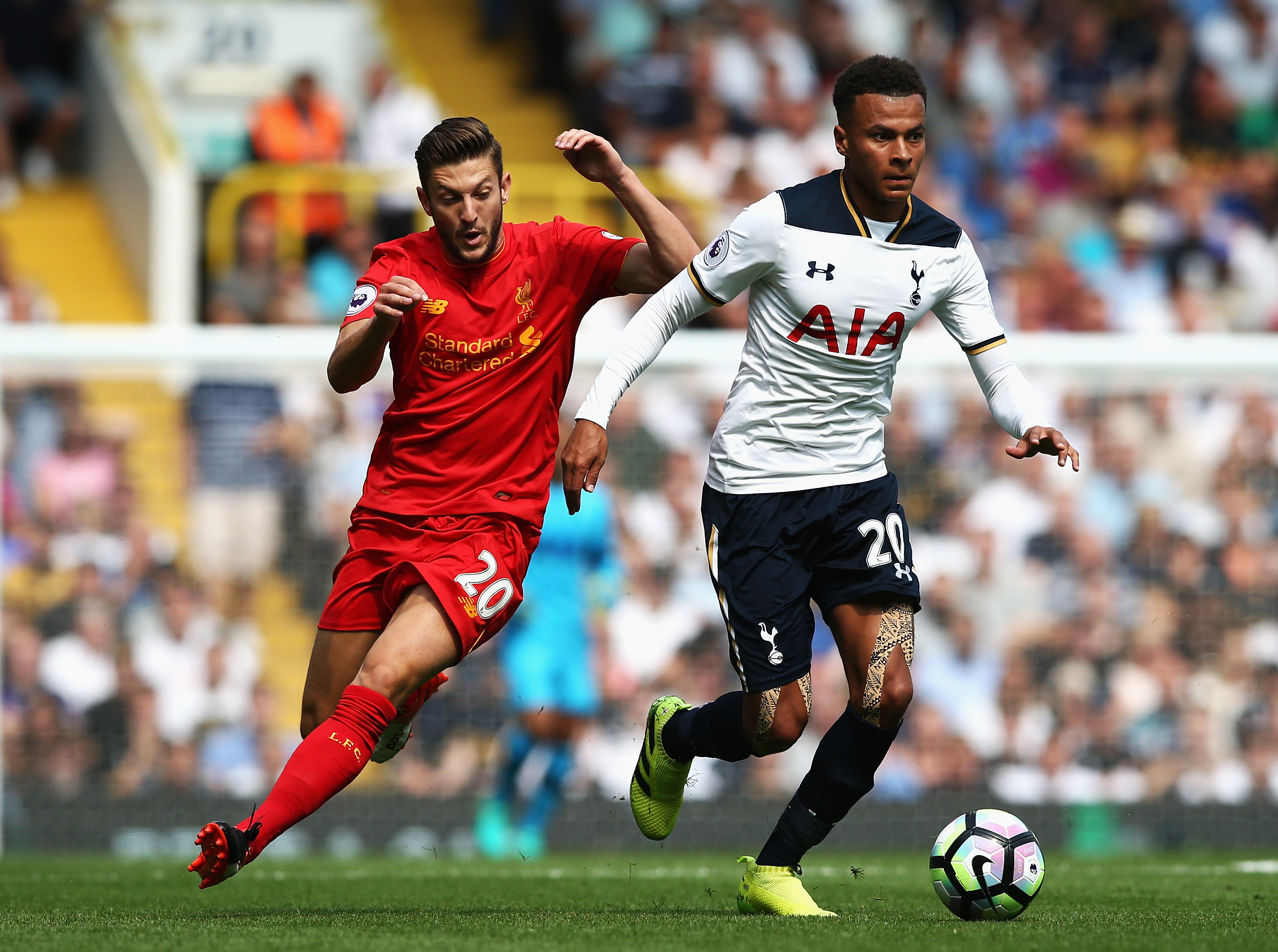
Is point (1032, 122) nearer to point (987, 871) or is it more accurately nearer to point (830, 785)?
point (830, 785)

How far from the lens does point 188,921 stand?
17.0 ft

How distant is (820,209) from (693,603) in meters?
4.50

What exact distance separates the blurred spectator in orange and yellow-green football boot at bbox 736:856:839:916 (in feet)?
28.7

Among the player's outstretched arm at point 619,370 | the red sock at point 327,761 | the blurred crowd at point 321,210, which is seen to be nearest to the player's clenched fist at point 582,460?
the player's outstretched arm at point 619,370

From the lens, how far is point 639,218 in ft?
→ 18.8

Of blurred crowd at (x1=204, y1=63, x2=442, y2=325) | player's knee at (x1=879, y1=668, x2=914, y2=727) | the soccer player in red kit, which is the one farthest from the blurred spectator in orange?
player's knee at (x1=879, y1=668, x2=914, y2=727)

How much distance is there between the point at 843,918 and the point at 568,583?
13.0ft

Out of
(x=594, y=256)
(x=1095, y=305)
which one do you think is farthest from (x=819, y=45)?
(x=594, y=256)

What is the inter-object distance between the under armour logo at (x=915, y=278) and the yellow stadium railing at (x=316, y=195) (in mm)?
6439

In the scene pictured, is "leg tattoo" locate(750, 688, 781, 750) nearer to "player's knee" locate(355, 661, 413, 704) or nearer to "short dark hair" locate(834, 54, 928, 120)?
"player's knee" locate(355, 661, 413, 704)

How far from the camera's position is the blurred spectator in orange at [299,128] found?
42.9ft

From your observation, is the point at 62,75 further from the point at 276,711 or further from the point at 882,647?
the point at 882,647

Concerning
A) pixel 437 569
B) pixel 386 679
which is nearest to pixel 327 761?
pixel 386 679

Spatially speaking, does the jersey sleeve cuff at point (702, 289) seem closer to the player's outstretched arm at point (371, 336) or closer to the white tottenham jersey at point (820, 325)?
the white tottenham jersey at point (820, 325)
